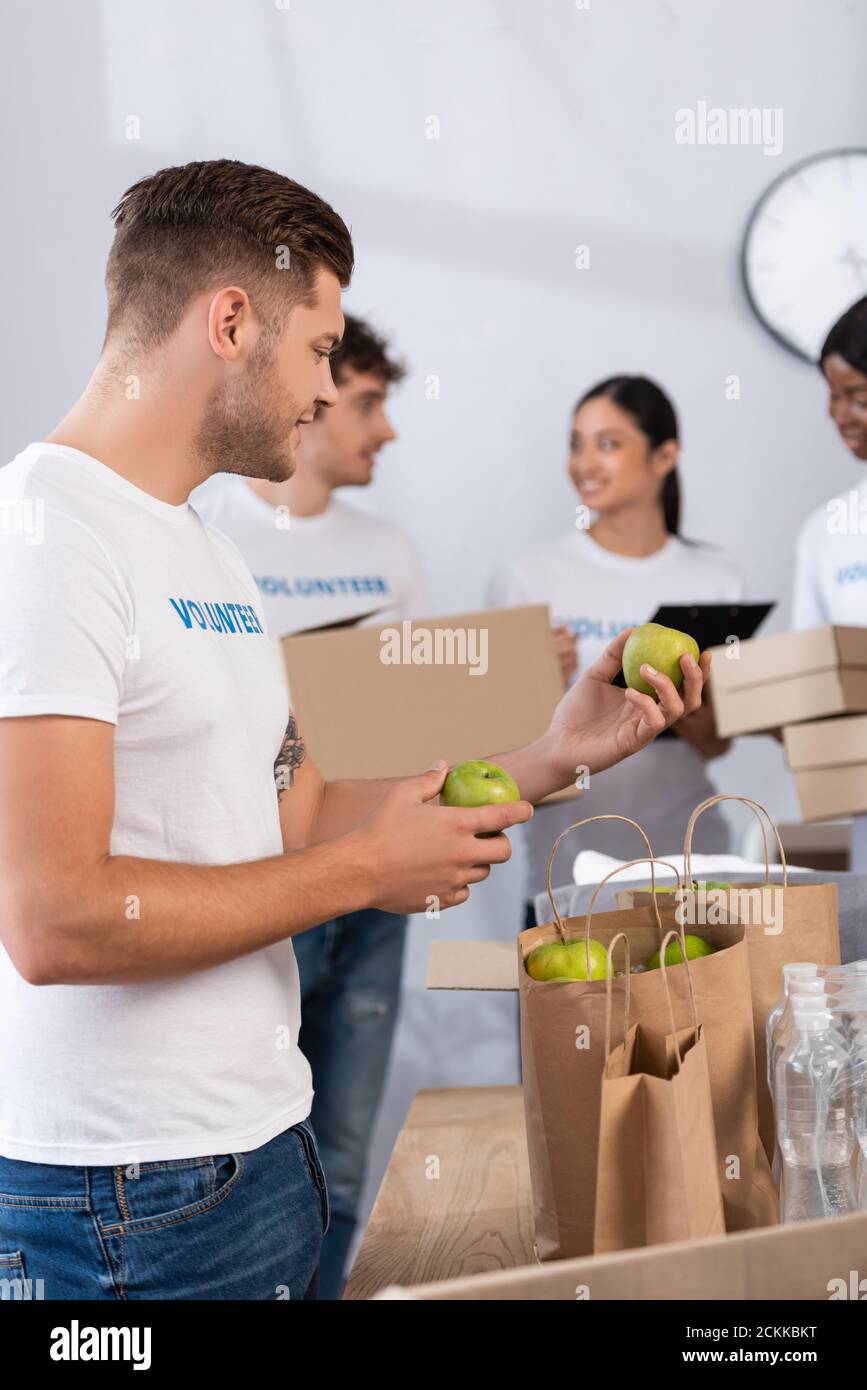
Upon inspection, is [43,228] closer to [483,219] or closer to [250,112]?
[250,112]

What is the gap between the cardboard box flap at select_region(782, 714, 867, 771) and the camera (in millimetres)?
2350

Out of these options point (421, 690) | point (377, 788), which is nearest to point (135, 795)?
point (377, 788)

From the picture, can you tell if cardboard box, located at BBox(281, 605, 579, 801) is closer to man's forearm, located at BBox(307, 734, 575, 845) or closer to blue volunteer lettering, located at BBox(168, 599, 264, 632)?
man's forearm, located at BBox(307, 734, 575, 845)

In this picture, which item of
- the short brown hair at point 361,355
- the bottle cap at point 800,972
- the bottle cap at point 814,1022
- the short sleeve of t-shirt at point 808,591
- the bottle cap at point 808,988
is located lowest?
the bottle cap at point 814,1022

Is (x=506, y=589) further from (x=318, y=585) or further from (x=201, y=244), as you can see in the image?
(x=201, y=244)

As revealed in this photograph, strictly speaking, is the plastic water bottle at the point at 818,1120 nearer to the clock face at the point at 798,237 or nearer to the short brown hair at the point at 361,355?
the short brown hair at the point at 361,355

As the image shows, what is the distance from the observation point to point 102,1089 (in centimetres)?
94

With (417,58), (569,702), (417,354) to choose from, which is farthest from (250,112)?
(569,702)

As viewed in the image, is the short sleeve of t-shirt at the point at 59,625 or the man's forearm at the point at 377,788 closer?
the short sleeve of t-shirt at the point at 59,625

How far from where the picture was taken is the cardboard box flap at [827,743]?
235cm

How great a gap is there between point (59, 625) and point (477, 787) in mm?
389

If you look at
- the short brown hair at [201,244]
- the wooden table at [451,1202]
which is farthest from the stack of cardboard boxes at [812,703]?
the short brown hair at [201,244]

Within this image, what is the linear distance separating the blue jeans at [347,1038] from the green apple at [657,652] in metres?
1.37

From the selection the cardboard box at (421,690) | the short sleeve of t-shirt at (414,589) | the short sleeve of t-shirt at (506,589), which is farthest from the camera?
the short sleeve of t-shirt at (506,589)
